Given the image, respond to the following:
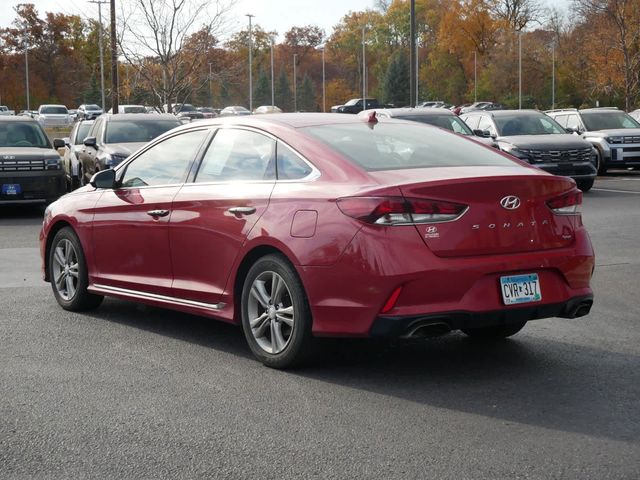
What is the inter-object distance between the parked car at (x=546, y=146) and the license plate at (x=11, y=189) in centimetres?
910

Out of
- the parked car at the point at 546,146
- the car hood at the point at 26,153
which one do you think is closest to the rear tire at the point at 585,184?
the parked car at the point at 546,146

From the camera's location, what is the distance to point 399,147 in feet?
21.8

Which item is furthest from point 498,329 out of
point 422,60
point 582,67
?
point 422,60

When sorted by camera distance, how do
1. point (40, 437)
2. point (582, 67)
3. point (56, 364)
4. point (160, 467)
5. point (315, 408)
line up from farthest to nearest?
point (582, 67), point (56, 364), point (315, 408), point (40, 437), point (160, 467)

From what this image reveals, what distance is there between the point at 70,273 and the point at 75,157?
14.4m

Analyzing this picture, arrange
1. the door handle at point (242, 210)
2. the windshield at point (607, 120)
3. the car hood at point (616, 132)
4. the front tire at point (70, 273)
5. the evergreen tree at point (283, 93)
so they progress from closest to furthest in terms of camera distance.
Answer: the door handle at point (242, 210)
the front tire at point (70, 273)
the car hood at point (616, 132)
the windshield at point (607, 120)
the evergreen tree at point (283, 93)

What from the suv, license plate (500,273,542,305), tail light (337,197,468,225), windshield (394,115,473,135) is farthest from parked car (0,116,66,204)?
license plate (500,273,542,305)

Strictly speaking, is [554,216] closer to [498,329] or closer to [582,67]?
[498,329]

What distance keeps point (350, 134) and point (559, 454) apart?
2803 mm

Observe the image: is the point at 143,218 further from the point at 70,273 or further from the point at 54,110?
the point at 54,110

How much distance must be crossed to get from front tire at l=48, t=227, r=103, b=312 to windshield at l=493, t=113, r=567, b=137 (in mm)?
14851

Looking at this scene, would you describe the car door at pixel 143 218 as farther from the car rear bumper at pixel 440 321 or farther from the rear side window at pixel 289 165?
the car rear bumper at pixel 440 321

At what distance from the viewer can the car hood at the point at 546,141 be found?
823 inches

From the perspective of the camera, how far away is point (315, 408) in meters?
5.54
